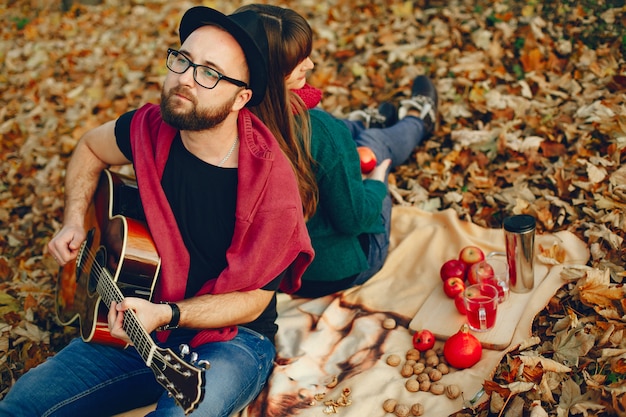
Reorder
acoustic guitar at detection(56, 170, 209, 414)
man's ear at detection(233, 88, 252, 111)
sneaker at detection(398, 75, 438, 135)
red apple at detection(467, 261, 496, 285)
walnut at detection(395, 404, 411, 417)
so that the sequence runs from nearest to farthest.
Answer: acoustic guitar at detection(56, 170, 209, 414) → man's ear at detection(233, 88, 252, 111) → walnut at detection(395, 404, 411, 417) → red apple at detection(467, 261, 496, 285) → sneaker at detection(398, 75, 438, 135)

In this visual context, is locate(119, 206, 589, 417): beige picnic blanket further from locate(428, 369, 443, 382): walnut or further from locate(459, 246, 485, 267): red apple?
locate(459, 246, 485, 267): red apple

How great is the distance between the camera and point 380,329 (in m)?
3.55

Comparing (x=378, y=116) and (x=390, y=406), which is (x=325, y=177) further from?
(x=378, y=116)

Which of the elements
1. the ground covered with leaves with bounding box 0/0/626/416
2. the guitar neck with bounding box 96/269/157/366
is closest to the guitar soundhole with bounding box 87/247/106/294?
the guitar neck with bounding box 96/269/157/366

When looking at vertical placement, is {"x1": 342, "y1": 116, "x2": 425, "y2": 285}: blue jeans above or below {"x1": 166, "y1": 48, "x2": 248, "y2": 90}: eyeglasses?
below

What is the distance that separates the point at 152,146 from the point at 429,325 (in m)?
1.76

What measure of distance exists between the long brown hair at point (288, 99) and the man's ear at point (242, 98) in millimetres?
164

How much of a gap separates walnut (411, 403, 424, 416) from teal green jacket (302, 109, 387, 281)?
0.95 metres

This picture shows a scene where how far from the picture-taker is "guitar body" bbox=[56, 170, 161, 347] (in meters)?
2.88

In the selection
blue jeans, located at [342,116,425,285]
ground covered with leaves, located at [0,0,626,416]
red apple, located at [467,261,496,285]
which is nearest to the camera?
Result: ground covered with leaves, located at [0,0,626,416]

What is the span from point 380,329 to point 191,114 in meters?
1.63

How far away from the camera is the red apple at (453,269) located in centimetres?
367

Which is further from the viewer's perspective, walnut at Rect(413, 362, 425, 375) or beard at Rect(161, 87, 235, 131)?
walnut at Rect(413, 362, 425, 375)

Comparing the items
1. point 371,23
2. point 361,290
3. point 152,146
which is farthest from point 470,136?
point 152,146
